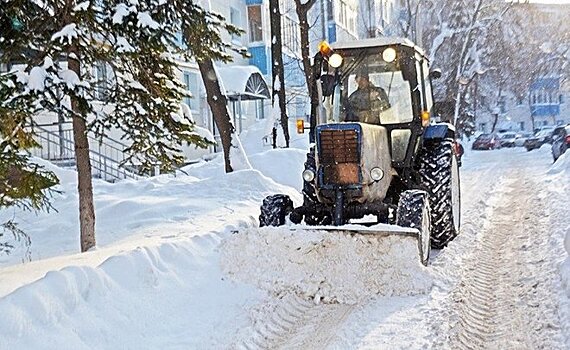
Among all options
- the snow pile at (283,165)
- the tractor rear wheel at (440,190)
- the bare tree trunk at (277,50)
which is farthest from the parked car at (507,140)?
the tractor rear wheel at (440,190)

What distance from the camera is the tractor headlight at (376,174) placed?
23.6 ft

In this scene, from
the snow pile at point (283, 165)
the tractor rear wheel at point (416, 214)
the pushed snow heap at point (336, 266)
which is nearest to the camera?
the pushed snow heap at point (336, 266)

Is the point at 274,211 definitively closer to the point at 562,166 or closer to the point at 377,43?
the point at 377,43

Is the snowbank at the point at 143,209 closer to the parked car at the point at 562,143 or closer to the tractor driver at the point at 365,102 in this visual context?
the tractor driver at the point at 365,102

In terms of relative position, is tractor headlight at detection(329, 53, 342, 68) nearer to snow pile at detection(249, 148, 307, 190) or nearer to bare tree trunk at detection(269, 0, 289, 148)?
snow pile at detection(249, 148, 307, 190)

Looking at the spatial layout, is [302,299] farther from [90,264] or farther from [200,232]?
[200,232]

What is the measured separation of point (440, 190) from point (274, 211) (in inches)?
79.0

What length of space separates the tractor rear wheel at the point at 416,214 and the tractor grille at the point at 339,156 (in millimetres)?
539

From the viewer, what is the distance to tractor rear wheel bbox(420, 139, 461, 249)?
8031 mm

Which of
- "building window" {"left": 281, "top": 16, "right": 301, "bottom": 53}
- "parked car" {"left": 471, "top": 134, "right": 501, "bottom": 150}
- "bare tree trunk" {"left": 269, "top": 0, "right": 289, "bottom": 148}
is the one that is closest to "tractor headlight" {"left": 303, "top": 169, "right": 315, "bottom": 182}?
"bare tree trunk" {"left": 269, "top": 0, "right": 289, "bottom": 148}

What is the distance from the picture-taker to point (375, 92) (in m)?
7.96

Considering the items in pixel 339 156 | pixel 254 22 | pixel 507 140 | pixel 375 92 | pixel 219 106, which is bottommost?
pixel 507 140

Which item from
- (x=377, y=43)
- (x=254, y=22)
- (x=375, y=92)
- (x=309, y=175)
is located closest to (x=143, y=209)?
(x=309, y=175)

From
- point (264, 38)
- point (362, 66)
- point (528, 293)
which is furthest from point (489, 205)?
point (264, 38)
